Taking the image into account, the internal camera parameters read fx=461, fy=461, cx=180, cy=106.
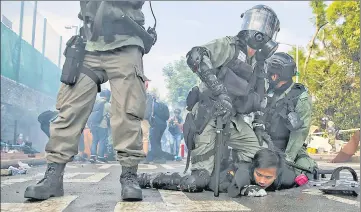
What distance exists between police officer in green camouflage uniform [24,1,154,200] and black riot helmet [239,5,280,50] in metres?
0.99

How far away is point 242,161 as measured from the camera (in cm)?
330

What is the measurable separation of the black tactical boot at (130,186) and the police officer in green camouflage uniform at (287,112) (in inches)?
67.3

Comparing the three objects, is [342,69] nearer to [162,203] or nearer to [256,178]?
[256,178]

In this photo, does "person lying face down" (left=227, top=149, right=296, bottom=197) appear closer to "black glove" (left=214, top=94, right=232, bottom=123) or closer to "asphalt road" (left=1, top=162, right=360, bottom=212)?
"asphalt road" (left=1, top=162, right=360, bottom=212)

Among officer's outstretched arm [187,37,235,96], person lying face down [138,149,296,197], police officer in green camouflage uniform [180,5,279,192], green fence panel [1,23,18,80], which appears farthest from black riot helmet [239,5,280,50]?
green fence panel [1,23,18,80]

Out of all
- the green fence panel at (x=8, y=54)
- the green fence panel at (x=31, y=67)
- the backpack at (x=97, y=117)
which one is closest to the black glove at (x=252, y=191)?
the green fence panel at (x=31, y=67)

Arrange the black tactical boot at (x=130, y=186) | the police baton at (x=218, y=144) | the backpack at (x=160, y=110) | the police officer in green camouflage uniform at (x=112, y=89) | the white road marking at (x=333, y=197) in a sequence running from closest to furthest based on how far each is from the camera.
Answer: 1. the black tactical boot at (x=130, y=186)
2. the police officer in green camouflage uniform at (x=112, y=89)
3. the white road marking at (x=333, y=197)
4. the police baton at (x=218, y=144)
5. the backpack at (x=160, y=110)

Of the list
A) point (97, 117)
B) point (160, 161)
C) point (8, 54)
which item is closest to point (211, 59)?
point (8, 54)

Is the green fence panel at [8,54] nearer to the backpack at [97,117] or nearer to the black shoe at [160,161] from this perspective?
the backpack at [97,117]

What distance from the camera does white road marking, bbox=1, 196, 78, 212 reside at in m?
1.93

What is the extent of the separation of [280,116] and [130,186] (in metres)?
2.04

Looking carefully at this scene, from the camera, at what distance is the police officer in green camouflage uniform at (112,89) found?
248 cm

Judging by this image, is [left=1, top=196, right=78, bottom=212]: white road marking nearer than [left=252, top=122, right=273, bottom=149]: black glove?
Yes

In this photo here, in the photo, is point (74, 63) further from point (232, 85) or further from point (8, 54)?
point (8, 54)
